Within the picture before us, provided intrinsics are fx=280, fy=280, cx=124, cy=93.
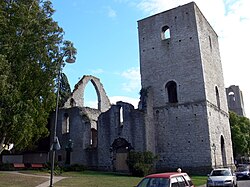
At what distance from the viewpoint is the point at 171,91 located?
101 ft

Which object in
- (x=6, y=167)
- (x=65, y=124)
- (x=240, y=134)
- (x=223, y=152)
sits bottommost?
(x=6, y=167)

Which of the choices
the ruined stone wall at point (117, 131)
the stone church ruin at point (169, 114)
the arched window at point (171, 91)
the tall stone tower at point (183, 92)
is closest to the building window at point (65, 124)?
the stone church ruin at point (169, 114)

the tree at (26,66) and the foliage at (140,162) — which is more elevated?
the tree at (26,66)

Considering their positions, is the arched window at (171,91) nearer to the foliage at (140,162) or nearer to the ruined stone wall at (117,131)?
the ruined stone wall at (117,131)

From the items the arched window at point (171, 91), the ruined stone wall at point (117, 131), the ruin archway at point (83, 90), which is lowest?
the ruined stone wall at point (117, 131)

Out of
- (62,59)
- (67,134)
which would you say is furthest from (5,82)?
(67,134)

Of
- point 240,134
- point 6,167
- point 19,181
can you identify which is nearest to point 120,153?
point 6,167

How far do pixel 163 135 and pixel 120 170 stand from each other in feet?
18.7

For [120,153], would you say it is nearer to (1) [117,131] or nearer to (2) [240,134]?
(1) [117,131]

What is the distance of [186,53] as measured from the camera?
2975 cm

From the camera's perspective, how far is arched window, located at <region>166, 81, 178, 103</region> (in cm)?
3022

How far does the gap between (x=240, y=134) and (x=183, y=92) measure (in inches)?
806

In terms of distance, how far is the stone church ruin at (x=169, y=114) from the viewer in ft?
89.6

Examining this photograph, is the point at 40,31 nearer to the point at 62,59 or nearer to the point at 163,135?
the point at 62,59
